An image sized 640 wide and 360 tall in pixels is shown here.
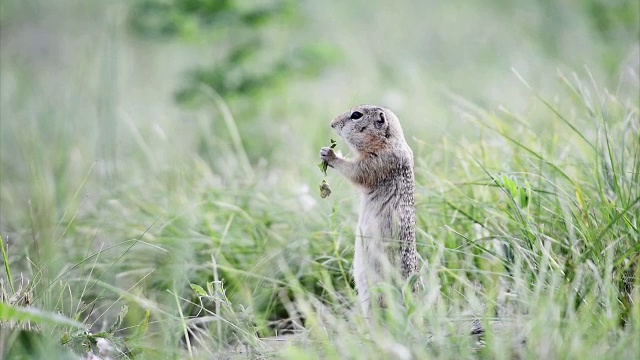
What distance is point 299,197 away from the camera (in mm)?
4562

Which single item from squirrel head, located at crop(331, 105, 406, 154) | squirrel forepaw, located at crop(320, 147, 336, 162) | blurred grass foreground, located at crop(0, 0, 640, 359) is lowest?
blurred grass foreground, located at crop(0, 0, 640, 359)

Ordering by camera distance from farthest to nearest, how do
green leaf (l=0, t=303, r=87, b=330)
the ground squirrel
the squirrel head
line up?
the squirrel head < the ground squirrel < green leaf (l=0, t=303, r=87, b=330)

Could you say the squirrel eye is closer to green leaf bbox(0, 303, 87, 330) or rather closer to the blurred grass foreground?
the blurred grass foreground

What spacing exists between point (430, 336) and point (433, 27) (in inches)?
316

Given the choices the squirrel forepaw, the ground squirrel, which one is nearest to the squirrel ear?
the ground squirrel

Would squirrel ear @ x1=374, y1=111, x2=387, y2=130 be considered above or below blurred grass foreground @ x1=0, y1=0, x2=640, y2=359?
above

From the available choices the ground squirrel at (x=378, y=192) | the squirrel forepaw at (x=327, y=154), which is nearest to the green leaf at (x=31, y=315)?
the ground squirrel at (x=378, y=192)

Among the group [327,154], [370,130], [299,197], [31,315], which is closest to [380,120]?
[370,130]

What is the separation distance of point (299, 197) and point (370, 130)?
1.01m

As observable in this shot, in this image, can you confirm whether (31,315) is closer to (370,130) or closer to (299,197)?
(370,130)

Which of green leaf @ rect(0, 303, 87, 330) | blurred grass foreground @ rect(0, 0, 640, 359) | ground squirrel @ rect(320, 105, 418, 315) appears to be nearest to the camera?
green leaf @ rect(0, 303, 87, 330)

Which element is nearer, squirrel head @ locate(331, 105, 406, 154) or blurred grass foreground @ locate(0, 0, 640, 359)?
blurred grass foreground @ locate(0, 0, 640, 359)

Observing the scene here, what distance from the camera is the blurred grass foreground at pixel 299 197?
2939 millimetres

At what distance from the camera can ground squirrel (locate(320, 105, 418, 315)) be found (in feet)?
10.9
